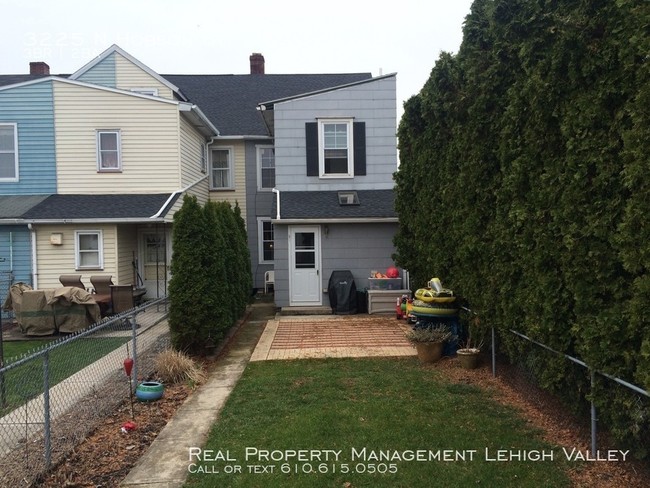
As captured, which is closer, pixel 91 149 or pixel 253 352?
pixel 253 352

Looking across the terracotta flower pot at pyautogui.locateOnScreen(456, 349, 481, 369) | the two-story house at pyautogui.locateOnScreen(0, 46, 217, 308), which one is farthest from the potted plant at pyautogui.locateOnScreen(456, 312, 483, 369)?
the two-story house at pyautogui.locateOnScreen(0, 46, 217, 308)

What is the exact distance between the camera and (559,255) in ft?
14.2

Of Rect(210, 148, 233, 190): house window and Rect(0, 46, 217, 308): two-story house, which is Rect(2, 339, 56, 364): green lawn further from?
Rect(210, 148, 233, 190): house window

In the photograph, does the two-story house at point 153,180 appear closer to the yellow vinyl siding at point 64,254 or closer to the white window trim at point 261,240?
the yellow vinyl siding at point 64,254

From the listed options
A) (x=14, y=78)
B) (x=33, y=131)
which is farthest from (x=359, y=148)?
(x=14, y=78)

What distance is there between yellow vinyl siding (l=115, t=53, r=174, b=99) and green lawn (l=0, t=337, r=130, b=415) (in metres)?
10.0

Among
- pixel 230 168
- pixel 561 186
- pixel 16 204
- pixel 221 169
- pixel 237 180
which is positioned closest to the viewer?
pixel 561 186

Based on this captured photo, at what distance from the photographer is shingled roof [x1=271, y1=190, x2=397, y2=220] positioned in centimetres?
1267

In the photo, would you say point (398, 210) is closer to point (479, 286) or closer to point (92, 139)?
point (479, 286)

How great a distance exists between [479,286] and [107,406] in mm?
4853

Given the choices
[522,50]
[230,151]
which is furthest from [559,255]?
[230,151]

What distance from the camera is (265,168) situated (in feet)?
58.6

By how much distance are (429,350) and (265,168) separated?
11783 mm

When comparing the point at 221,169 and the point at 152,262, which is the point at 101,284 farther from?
the point at 221,169
